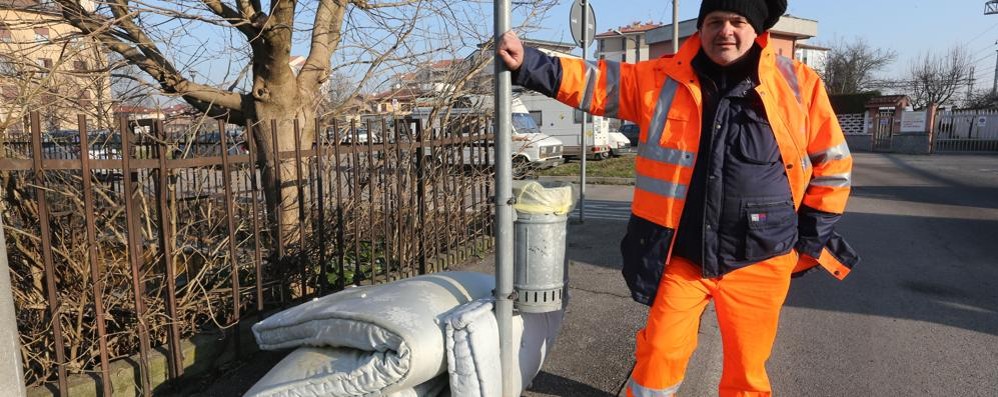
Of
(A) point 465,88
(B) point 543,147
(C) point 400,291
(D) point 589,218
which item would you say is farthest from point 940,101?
(C) point 400,291

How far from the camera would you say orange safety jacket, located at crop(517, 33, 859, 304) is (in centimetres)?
A: 234

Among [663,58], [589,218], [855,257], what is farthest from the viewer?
[589,218]

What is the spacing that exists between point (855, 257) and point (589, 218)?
6.03m

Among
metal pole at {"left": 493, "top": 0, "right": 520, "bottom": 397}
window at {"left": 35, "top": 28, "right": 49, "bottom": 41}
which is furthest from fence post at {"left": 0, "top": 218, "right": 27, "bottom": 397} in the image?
window at {"left": 35, "top": 28, "right": 49, "bottom": 41}

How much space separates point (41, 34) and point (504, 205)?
3.31 m

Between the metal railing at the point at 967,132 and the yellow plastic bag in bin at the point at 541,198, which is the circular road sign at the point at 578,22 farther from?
the metal railing at the point at 967,132

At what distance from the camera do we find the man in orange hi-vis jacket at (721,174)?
92.1 inches

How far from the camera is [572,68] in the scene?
2.32 m

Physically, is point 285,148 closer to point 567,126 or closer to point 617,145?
point 567,126

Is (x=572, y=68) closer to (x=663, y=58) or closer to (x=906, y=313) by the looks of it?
(x=663, y=58)

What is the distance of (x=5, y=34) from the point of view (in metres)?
3.54

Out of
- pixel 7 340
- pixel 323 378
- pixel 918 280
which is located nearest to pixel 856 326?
pixel 918 280

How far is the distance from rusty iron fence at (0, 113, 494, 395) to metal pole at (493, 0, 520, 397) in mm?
1558

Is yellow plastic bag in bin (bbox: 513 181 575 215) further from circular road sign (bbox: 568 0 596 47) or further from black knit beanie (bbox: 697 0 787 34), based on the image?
circular road sign (bbox: 568 0 596 47)
